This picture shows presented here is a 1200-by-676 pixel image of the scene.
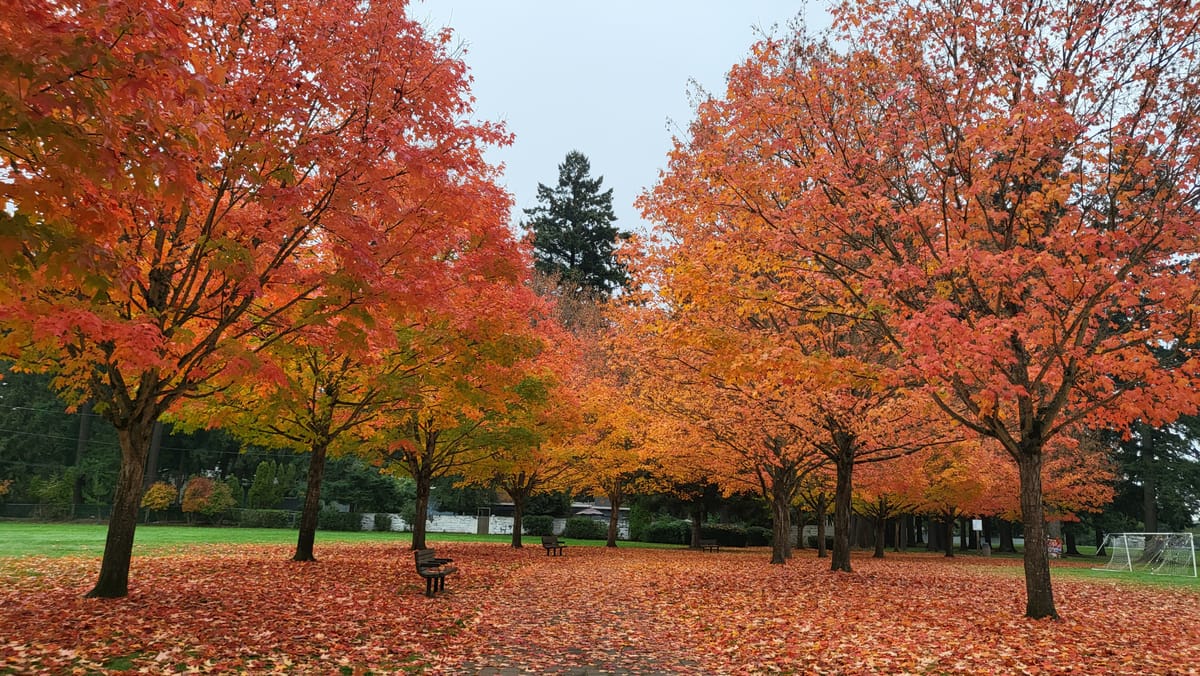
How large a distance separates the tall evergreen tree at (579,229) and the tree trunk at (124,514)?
156ft

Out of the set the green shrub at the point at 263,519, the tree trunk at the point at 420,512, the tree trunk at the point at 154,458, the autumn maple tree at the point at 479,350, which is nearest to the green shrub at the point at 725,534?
the tree trunk at the point at 420,512

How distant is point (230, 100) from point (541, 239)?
169ft

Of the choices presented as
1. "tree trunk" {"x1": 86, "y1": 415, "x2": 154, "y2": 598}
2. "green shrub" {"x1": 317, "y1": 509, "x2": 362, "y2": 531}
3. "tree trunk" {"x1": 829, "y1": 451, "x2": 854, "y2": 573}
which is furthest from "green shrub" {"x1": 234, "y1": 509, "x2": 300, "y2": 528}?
"tree trunk" {"x1": 829, "y1": 451, "x2": 854, "y2": 573}

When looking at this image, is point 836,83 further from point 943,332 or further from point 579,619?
point 579,619

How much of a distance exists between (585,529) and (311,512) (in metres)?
27.3

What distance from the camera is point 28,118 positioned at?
3.68 metres

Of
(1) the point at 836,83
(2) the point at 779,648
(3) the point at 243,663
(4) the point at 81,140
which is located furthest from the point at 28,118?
(1) the point at 836,83

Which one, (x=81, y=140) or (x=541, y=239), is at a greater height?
(x=541, y=239)

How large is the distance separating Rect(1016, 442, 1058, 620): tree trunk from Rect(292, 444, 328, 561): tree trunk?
14.6m

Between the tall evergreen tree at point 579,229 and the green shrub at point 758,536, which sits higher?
the tall evergreen tree at point 579,229

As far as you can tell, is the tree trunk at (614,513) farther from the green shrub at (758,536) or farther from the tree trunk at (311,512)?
the tree trunk at (311,512)

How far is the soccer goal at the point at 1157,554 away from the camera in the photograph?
25.3m

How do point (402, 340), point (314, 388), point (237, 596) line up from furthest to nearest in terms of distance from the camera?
point (314, 388) → point (402, 340) → point (237, 596)

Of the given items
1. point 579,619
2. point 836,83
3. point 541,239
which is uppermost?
point 541,239
